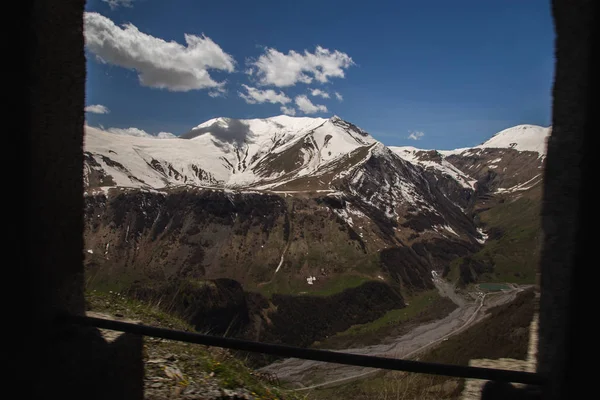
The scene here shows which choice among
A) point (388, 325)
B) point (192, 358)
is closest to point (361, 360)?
point (192, 358)

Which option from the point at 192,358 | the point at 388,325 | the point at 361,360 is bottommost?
the point at 388,325

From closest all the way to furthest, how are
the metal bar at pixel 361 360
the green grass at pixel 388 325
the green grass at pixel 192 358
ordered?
the metal bar at pixel 361 360
the green grass at pixel 192 358
the green grass at pixel 388 325

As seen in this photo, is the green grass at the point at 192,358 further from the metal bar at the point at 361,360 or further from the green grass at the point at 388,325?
the green grass at the point at 388,325

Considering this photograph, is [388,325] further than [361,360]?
Yes

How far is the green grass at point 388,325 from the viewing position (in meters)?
144

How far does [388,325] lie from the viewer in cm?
16712

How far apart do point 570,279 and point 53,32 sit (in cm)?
574

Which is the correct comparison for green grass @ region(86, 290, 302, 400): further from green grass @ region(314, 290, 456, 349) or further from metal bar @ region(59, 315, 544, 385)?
green grass @ region(314, 290, 456, 349)

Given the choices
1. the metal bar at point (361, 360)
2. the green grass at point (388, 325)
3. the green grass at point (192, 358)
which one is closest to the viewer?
the metal bar at point (361, 360)

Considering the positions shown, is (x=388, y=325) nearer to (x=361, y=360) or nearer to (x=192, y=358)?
(x=192, y=358)

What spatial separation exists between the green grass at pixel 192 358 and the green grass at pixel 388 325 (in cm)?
13163

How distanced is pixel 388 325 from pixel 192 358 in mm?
171958

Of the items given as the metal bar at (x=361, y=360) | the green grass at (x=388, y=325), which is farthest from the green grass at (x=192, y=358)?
the green grass at (x=388, y=325)

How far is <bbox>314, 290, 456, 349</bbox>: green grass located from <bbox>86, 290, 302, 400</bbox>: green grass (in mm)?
131629
